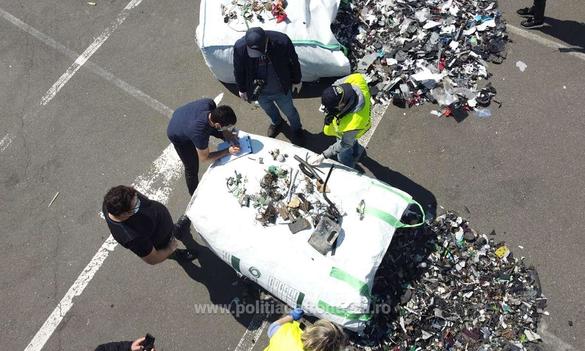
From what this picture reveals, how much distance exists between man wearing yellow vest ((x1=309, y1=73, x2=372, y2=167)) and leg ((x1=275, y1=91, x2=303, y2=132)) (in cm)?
95

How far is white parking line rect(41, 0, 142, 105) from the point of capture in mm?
7113

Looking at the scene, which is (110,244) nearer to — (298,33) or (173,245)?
(173,245)

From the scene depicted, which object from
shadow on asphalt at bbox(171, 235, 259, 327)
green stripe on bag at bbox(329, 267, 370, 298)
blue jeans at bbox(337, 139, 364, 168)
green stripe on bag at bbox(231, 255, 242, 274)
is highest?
blue jeans at bbox(337, 139, 364, 168)

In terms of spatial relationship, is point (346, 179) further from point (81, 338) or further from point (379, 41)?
point (81, 338)

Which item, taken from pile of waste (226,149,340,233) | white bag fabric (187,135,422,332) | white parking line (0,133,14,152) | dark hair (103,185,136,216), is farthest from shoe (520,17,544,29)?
white parking line (0,133,14,152)

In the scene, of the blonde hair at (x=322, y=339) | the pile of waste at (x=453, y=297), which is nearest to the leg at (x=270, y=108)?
the pile of waste at (x=453, y=297)

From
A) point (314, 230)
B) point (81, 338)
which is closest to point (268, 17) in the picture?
point (314, 230)

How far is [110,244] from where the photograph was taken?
5930 mm

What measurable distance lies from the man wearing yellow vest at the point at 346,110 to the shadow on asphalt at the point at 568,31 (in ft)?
13.0

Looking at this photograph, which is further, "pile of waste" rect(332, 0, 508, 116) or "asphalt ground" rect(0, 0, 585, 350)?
"pile of waste" rect(332, 0, 508, 116)

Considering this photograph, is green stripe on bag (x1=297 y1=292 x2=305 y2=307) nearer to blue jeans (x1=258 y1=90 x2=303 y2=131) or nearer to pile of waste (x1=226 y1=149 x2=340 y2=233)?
pile of waste (x1=226 y1=149 x2=340 y2=233)

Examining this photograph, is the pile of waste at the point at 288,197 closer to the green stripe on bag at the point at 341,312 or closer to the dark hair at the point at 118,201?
the green stripe on bag at the point at 341,312

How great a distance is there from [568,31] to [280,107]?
473cm

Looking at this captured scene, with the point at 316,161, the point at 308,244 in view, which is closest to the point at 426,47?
the point at 316,161
